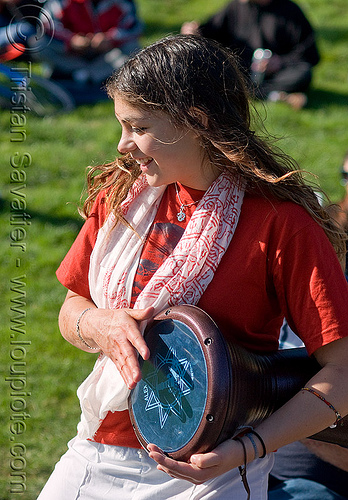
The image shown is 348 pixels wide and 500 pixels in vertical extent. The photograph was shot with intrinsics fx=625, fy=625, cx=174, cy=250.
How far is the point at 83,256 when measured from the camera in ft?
6.55

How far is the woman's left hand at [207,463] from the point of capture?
1.58 m

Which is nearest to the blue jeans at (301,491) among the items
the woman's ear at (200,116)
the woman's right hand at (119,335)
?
the woman's right hand at (119,335)

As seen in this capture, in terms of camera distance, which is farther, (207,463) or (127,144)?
(127,144)

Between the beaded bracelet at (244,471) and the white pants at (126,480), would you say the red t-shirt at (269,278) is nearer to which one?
the white pants at (126,480)

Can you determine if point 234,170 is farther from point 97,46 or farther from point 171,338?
point 97,46

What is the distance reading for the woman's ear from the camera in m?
1.70

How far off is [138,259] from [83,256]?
21 centimetres

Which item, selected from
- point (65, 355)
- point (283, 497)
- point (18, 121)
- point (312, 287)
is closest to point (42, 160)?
point (18, 121)

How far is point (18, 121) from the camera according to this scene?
6.48 m

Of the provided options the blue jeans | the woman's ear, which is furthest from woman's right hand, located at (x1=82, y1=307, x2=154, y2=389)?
the blue jeans

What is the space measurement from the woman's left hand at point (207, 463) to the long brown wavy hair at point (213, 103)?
647 millimetres

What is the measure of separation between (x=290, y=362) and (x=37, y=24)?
Answer: 656cm

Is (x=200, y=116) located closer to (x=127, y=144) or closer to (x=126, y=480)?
(x=127, y=144)

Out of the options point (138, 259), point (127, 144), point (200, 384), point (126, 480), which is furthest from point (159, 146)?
point (126, 480)
